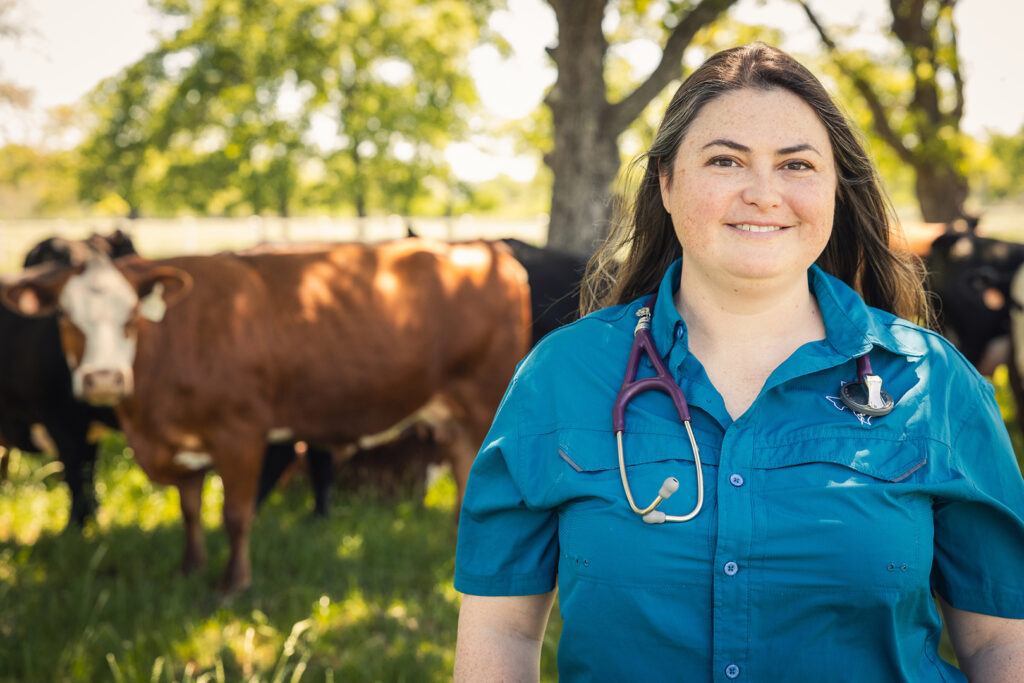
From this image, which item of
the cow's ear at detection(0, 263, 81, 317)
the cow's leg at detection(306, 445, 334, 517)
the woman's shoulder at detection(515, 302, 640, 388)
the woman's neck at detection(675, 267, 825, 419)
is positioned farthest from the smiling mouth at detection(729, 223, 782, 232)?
the cow's leg at detection(306, 445, 334, 517)

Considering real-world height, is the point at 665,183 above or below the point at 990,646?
above

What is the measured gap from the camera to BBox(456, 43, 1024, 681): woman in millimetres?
1543

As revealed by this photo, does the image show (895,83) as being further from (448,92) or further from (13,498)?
(448,92)

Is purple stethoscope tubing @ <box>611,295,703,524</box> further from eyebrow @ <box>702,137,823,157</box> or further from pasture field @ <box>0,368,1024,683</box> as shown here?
pasture field @ <box>0,368,1024,683</box>

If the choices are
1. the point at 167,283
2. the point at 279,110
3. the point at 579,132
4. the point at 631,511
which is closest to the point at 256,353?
the point at 167,283

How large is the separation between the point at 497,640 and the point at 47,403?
4.90 m

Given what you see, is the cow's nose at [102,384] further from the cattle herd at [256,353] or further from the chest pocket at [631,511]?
the chest pocket at [631,511]

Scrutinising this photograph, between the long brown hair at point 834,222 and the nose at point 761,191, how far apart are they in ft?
0.66

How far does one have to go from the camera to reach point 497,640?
5.67 feet

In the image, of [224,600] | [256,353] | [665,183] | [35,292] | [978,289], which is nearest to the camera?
[665,183]

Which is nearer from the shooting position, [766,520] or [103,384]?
[766,520]

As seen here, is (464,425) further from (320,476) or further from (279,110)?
(279,110)

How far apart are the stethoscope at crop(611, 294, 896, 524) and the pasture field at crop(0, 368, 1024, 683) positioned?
2.35m

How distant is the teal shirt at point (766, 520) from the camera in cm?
153
